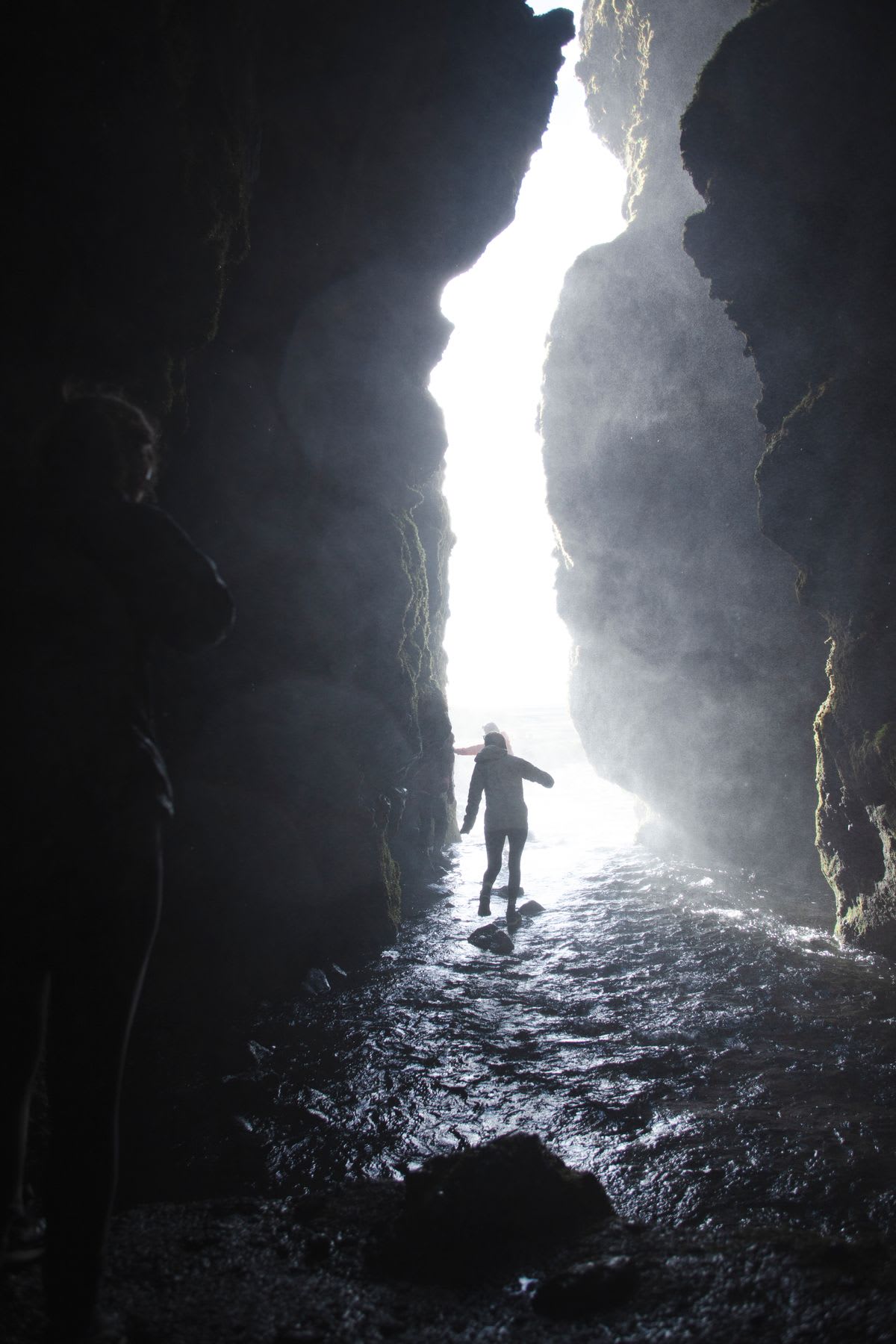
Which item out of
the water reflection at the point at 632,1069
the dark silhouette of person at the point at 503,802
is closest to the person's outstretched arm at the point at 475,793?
the dark silhouette of person at the point at 503,802

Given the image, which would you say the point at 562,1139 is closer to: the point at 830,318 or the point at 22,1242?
the point at 22,1242

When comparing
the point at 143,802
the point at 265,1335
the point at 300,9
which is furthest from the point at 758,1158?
the point at 300,9

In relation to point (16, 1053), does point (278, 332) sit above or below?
above

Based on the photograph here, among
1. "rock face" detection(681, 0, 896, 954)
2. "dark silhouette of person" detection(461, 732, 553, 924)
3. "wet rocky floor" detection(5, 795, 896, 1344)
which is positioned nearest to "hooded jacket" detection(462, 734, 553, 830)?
"dark silhouette of person" detection(461, 732, 553, 924)

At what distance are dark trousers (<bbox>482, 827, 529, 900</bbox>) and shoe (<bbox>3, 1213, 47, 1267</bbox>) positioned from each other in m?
8.10

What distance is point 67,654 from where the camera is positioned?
1.84 meters

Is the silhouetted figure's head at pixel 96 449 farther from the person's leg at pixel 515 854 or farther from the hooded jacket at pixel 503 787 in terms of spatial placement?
the person's leg at pixel 515 854

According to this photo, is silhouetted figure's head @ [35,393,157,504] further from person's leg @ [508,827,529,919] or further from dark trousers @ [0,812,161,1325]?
person's leg @ [508,827,529,919]

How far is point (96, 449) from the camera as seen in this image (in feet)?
6.67

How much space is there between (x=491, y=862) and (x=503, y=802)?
3.97 feet

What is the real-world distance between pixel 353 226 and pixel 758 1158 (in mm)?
12346

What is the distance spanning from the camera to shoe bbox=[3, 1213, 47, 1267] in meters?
1.83

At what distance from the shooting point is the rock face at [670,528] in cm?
1577

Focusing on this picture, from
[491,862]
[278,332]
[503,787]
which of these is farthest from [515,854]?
[278,332]
